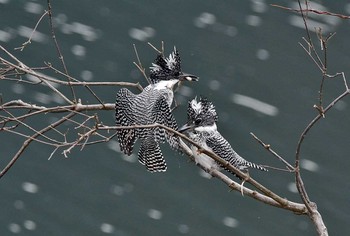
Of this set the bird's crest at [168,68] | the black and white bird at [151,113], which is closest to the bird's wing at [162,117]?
the black and white bird at [151,113]

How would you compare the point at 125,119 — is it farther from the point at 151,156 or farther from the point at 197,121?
the point at 197,121

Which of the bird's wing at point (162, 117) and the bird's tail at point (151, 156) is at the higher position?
the bird's wing at point (162, 117)

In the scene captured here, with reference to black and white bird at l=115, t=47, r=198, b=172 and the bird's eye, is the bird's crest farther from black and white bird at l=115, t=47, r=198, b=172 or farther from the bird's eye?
the bird's eye

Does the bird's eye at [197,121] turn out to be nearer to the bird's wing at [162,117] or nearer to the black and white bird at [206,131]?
the black and white bird at [206,131]

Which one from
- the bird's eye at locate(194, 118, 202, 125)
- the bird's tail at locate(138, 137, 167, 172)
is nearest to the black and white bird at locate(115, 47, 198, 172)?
the bird's tail at locate(138, 137, 167, 172)

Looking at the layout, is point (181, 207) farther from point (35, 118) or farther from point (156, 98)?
point (156, 98)

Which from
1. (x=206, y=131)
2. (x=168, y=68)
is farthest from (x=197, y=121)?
(x=168, y=68)
